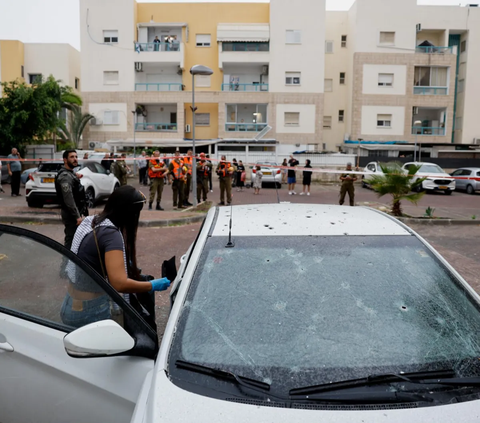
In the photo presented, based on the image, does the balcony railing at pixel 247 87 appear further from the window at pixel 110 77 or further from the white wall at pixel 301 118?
the window at pixel 110 77

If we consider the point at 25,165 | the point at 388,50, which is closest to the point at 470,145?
the point at 388,50

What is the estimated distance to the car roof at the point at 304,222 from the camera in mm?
3152

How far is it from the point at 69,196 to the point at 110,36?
3737 cm

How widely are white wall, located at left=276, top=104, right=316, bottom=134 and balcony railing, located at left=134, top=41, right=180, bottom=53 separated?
31.6 feet

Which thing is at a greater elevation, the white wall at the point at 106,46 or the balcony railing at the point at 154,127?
the white wall at the point at 106,46

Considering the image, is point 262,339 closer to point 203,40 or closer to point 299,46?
point 299,46

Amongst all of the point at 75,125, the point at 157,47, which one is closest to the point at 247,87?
the point at 157,47

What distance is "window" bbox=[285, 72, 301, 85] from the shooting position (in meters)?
40.9

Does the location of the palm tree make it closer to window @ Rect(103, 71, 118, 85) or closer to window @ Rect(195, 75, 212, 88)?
window @ Rect(195, 75, 212, 88)

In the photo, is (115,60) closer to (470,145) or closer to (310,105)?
(310,105)

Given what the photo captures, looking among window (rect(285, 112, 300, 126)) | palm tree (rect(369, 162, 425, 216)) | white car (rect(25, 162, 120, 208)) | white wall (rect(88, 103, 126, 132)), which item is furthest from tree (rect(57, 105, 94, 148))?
palm tree (rect(369, 162, 425, 216))

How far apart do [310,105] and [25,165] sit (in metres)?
21.9

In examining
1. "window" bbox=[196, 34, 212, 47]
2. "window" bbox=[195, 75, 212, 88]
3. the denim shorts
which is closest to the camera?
the denim shorts

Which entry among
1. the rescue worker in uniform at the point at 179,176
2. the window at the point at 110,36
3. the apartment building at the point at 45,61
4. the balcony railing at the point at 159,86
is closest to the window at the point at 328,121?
the balcony railing at the point at 159,86
